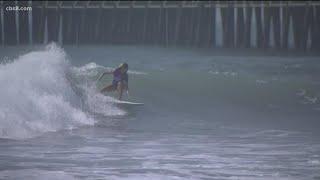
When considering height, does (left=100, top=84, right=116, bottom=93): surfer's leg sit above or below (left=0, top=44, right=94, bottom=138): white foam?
below

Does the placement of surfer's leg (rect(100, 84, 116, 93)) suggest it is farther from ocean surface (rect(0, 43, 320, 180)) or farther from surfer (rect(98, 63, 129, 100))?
ocean surface (rect(0, 43, 320, 180))

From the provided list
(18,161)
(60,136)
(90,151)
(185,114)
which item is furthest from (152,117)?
(18,161)

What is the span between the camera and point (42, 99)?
1275 cm

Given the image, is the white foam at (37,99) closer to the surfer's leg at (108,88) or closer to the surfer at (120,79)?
the surfer's leg at (108,88)

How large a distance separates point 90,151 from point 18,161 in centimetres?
116

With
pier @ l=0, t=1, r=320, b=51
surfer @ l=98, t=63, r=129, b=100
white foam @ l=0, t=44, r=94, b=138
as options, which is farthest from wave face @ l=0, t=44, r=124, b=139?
pier @ l=0, t=1, r=320, b=51

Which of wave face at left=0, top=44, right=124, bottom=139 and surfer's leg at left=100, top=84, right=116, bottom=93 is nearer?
wave face at left=0, top=44, right=124, bottom=139

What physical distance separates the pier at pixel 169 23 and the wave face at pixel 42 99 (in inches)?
538

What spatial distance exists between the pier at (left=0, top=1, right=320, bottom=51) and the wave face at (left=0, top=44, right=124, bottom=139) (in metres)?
13.7

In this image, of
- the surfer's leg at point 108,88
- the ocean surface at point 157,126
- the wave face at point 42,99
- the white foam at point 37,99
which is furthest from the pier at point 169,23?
the white foam at point 37,99

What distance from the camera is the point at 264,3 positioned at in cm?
2862

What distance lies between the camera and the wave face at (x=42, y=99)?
1123 centimetres

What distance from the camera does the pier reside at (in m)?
28.5

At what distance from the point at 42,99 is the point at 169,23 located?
58.3ft
